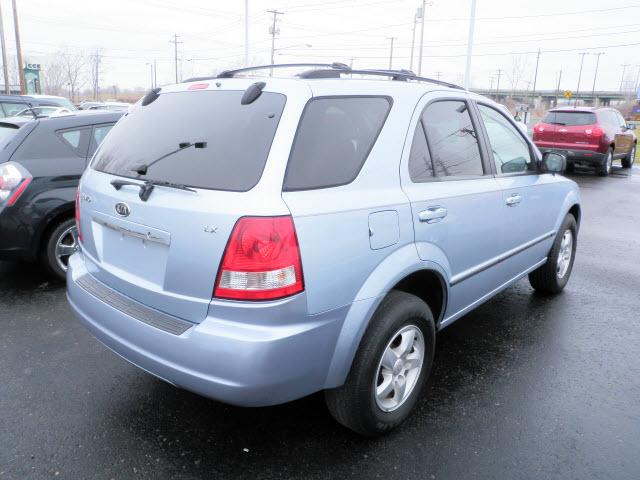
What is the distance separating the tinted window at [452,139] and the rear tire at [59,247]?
346 cm

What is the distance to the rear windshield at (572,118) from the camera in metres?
13.7

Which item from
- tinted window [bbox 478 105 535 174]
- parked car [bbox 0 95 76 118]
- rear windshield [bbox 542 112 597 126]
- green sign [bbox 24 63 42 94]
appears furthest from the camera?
green sign [bbox 24 63 42 94]

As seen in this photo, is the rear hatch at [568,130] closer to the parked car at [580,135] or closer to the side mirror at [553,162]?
the parked car at [580,135]

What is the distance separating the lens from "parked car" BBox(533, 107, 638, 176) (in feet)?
44.5

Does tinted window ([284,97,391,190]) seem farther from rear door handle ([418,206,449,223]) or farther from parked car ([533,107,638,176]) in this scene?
parked car ([533,107,638,176])

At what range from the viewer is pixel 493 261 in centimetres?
342

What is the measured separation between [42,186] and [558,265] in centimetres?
478

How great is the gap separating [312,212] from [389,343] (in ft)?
2.70

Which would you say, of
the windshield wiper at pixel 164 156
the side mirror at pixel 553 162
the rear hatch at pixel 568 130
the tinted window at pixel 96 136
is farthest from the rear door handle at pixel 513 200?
the rear hatch at pixel 568 130

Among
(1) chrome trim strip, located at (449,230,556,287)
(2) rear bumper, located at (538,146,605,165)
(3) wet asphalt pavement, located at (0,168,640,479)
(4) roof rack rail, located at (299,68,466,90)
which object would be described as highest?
(4) roof rack rail, located at (299,68,466,90)

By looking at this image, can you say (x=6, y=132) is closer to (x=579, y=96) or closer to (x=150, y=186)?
(x=150, y=186)

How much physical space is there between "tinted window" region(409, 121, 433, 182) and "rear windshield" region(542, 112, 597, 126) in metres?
12.9

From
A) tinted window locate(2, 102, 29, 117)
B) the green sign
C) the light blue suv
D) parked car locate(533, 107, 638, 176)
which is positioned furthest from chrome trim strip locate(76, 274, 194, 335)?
the green sign

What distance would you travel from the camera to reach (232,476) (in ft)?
7.75
